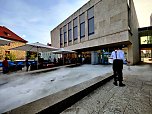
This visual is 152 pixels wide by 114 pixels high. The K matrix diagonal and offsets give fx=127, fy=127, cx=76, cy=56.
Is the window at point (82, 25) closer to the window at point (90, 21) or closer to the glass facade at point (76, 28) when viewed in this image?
the glass facade at point (76, 28)

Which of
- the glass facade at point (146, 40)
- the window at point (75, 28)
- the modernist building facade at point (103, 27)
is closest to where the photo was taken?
the modernist building facade at point (103, 27)

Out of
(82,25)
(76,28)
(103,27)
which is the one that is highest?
(82,25)

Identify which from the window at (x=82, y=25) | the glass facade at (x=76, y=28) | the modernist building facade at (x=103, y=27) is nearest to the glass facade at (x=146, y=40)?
the modernist building facade at (x=103, y=27)

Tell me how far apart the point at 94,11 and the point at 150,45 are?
16.3 metres

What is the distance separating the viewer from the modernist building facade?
16.1 m

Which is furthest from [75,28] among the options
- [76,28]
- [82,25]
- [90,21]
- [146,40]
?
[146,40]

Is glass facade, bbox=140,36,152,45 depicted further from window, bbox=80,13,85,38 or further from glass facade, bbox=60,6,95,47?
glass facade, bbox=60,6,95,47

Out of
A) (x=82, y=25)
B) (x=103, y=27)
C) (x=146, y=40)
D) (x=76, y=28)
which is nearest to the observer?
(x=103, y=27)

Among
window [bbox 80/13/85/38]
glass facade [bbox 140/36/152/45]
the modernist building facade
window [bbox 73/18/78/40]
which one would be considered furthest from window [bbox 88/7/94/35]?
glass facade [bbox 140/36/152/45]

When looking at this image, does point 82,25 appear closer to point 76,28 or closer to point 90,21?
point 76,28

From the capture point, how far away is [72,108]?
10.0ft

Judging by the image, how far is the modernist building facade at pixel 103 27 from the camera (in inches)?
635

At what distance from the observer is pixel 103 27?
18.9m

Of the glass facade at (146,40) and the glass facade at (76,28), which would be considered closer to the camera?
the glass facade at (76,28)
